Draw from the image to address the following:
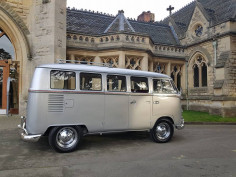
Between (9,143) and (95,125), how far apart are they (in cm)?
281

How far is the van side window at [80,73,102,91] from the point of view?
19.1 feet

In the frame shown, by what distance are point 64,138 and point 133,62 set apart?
970 centimetres

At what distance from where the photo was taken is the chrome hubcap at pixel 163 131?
6.89m

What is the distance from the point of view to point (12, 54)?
39.3ft

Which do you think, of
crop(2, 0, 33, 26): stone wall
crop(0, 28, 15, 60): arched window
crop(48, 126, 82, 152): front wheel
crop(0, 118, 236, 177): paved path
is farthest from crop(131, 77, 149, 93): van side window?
crop(0, 28, 15, 60): arched window

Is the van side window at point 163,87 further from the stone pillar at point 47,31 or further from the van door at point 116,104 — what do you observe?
the stone pillar at point 47,31

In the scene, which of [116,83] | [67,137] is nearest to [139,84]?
[116,83]

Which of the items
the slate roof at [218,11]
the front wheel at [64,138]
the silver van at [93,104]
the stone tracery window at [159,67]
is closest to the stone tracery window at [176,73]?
the stone tracery window at [159,67]

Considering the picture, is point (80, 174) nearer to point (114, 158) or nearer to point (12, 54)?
point (114, 158)

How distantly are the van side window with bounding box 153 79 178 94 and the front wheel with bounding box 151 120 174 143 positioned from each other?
1029mm

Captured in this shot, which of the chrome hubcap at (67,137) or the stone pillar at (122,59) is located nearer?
the chrome hubcap at (67,137)

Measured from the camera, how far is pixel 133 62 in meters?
14.4

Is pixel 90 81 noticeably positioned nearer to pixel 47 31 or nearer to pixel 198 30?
pixel 47 31

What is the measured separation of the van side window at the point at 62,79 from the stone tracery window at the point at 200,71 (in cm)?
1378
